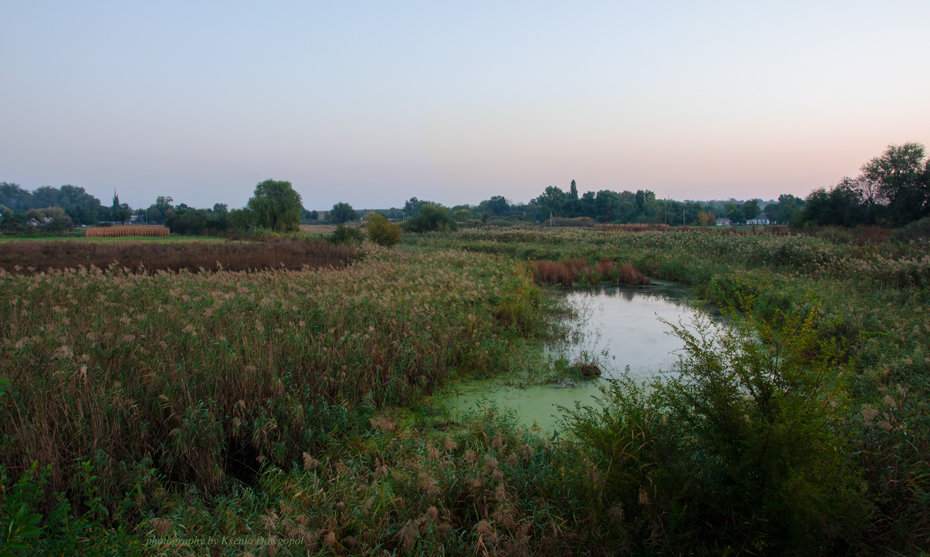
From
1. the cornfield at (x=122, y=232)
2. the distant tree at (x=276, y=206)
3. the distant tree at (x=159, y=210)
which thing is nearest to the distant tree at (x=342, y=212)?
the distant tree at (x=159, y=210)

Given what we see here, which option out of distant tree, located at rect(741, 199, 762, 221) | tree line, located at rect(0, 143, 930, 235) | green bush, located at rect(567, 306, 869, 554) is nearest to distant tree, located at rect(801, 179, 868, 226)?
tree line, located at rect(0, 143, 930, 235)

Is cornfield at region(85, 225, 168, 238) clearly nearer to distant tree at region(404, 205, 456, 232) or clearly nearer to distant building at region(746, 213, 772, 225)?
distant tree at region(404, 205, 456, 232)

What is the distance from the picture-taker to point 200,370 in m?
4.78

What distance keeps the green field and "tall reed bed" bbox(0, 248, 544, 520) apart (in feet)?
0.10

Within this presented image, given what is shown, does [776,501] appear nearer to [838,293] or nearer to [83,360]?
[83,360]

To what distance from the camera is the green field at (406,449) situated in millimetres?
Result: 2746

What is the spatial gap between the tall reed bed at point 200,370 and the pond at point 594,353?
2.29ft

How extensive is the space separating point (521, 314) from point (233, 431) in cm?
699

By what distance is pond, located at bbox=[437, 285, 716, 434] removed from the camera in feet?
20.1

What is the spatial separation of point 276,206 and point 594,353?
145ft

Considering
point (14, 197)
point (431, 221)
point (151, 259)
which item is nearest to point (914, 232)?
point (151, 259)

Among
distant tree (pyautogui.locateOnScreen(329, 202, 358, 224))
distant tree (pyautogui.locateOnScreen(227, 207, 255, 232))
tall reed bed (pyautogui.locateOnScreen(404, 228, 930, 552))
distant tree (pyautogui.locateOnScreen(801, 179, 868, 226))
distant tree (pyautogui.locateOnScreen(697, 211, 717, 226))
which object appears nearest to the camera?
tall reed bed (pyautogui.locateOnScreen(404, 228, 930, 552))

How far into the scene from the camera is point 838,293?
10195 mm

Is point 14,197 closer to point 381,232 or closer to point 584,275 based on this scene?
point 381,232
